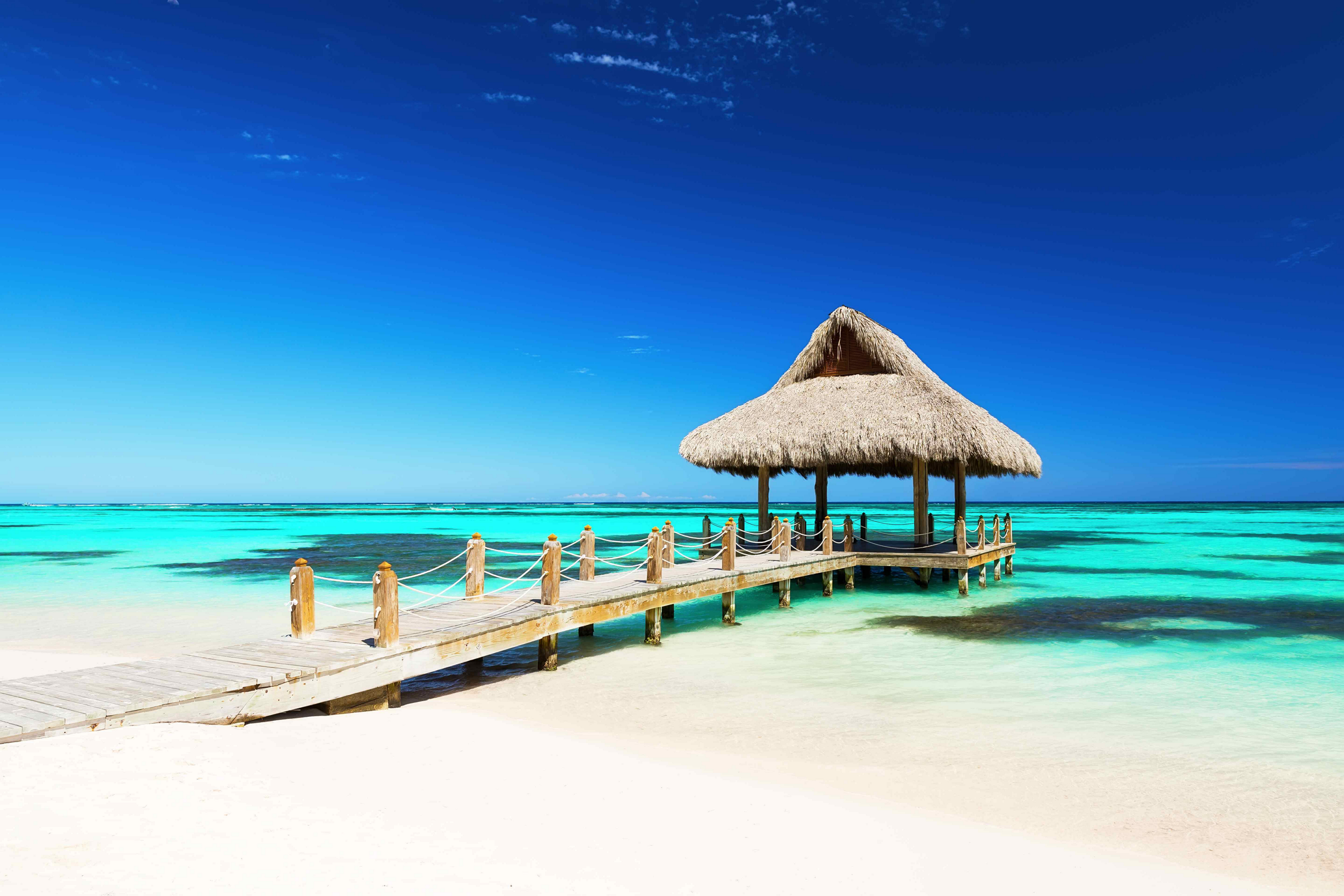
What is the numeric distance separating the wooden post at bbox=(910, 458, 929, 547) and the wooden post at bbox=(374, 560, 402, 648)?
36.3ft

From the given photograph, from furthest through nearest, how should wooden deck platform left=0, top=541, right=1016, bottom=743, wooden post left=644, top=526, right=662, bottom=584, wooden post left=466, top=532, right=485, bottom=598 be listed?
wooden post left=644, top=526, right=662, bottom=584 → wooden post left=466, top=532, right=485, bottom=598 → wooden deck platform left=0, top=541, right=1016, bottom=743

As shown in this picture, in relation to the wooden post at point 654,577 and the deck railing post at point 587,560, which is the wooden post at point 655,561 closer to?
the wooden post at point 654,577

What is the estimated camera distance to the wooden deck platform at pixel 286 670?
16.1 ft

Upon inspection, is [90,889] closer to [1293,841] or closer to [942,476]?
[1293,841]

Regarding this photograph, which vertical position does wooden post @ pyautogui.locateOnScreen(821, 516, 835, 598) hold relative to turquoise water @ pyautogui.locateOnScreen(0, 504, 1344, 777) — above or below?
above

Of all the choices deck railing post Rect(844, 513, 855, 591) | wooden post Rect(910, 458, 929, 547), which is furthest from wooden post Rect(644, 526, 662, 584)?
wooden post Rect(910, 458, 929, 547)

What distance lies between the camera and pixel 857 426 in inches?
575

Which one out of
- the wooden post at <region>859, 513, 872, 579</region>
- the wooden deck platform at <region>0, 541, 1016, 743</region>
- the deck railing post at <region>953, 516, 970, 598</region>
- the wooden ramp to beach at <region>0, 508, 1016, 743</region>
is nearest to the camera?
the wooden deck platform at <region>0, 541, 1016, 743</region>

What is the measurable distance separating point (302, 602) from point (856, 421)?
10629 mm

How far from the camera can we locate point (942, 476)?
1920 centimetres

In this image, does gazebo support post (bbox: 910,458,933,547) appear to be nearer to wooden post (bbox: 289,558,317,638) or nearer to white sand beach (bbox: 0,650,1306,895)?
white sand beach (bbox: 0,650,1306,895)

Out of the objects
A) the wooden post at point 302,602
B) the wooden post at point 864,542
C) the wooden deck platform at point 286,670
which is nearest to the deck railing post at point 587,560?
the wooden deck platform at point 286,670

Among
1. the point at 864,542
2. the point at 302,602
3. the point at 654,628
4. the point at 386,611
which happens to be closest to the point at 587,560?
the point at 654,628

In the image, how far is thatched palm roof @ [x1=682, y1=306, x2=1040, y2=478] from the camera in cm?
1420
